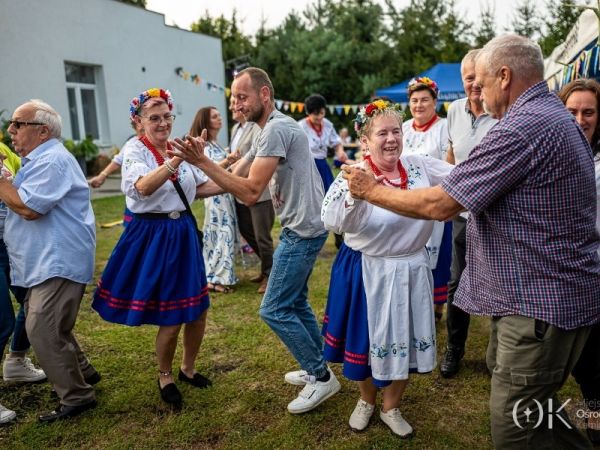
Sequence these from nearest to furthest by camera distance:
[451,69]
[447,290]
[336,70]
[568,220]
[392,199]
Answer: [568,220], [392,199], [447,290], [451,69], [336,70]

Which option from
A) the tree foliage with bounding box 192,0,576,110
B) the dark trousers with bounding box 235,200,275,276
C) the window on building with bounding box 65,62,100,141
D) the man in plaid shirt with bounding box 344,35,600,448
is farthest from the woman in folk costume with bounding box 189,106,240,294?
the tree foliage with bounding box 192,0,576,110

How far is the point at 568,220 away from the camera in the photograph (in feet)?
6.20

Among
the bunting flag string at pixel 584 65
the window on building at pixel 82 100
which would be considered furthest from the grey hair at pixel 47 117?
the window on building at pixel 82 100

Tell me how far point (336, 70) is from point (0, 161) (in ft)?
75.1

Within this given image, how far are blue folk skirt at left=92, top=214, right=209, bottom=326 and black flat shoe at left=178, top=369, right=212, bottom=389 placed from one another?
0.57m

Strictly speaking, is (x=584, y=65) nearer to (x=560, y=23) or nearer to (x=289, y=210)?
(x=289, y=210)

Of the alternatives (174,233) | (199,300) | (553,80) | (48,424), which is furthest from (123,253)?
(553,80)

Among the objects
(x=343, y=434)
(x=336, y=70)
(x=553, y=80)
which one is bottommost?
(x=343, y=434)

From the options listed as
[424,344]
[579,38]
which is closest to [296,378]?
[424,344]

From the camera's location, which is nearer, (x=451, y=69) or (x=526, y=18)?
(x=451, y=69)

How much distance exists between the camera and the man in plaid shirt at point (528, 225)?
6.04 ft

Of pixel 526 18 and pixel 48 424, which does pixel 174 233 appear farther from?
pixel 526 18

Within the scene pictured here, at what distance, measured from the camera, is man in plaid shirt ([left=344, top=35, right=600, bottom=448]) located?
6.04 ft

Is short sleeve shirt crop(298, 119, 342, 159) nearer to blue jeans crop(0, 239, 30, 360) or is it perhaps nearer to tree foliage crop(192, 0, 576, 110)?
blue jeans crop(0, 239, 30, 360)
